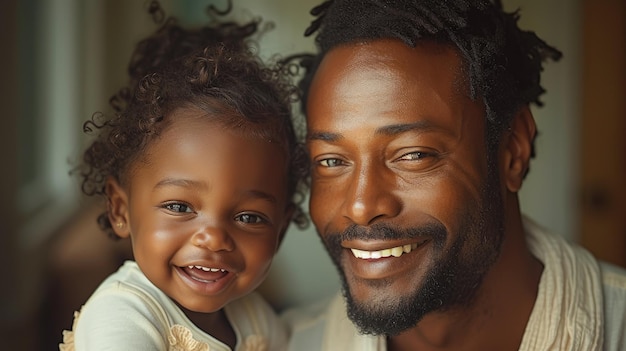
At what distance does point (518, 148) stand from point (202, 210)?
680mm

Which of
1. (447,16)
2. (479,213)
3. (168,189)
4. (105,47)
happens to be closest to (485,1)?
Result: (447,16)

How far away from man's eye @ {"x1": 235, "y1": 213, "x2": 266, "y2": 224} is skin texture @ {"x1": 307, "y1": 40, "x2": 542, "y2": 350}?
13 cm

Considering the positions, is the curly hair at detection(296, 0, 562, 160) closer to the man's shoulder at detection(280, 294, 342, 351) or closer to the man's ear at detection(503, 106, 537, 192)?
the man's ear at detection(503, 106, 537, 192)

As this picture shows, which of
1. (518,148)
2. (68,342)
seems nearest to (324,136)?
(518,148)

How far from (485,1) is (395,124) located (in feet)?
1.13

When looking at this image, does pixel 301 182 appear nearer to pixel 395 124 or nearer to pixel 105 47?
pixel 395 124

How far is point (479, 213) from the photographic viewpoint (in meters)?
1.62

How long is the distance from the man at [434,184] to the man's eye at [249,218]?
5.0 inches

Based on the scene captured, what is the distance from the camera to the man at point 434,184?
5.04 feet

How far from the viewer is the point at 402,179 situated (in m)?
1.54

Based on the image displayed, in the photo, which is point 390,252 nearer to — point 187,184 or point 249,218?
point 249,218

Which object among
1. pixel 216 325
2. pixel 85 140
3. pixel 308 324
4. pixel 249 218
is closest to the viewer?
pixel 249 218

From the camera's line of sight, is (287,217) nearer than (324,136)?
No

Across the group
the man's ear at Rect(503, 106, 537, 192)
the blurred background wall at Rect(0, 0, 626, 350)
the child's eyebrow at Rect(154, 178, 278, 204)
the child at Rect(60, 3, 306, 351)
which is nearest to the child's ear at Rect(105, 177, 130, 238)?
the child at Rect(60, 3, 306, 351)
